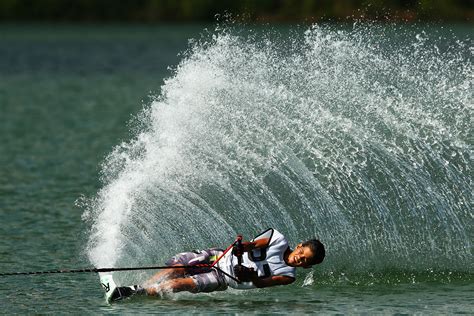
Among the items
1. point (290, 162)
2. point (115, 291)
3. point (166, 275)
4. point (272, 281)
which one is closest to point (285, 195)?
point (290, 162)

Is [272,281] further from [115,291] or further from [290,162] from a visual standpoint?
[290,162]

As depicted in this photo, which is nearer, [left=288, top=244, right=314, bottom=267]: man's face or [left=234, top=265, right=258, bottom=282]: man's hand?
[left=288, top=244, right=314, bottom=267]: man's face

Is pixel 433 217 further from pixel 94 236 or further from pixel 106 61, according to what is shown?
pixel 106 61

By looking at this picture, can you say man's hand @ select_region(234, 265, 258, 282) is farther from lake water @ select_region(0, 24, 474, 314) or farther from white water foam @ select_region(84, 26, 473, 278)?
white water foam @ select_region(84, 26, 473, 278)

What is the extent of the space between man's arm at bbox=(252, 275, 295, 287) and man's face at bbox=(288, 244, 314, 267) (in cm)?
23

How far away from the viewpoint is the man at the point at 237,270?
1504 centimetres

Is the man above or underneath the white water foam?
underneath

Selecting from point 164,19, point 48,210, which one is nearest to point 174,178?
point 48,210

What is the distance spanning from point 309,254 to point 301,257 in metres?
0.13

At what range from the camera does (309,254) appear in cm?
1467

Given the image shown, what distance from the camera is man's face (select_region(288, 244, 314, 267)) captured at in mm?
14688

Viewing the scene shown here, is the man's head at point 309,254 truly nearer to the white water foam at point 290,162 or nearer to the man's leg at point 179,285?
the man's leg at point 179,285

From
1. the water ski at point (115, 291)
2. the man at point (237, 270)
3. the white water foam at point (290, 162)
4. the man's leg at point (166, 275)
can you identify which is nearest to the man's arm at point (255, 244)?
the man at point (237, 270)

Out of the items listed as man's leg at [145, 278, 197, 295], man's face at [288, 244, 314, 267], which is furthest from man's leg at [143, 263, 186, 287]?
man's face at [288, 244, 314, 267]
